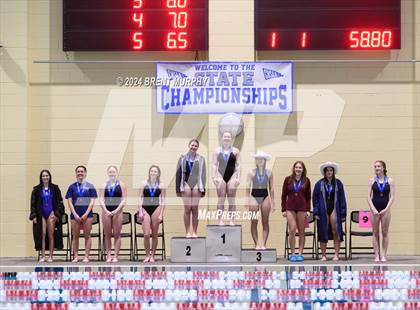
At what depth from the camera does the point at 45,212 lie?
46.7 feet

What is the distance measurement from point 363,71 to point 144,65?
3.73 metres

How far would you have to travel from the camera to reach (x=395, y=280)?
11094 mm

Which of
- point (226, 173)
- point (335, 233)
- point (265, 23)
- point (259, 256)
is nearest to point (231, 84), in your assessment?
point (265, 23)

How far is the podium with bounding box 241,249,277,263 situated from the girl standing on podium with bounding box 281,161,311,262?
440 mm

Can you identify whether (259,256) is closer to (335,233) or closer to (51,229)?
Result: (335,233)

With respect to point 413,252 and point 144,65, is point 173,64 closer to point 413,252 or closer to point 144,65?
point 144,65

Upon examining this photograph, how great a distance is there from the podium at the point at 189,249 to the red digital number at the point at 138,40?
11.2ft

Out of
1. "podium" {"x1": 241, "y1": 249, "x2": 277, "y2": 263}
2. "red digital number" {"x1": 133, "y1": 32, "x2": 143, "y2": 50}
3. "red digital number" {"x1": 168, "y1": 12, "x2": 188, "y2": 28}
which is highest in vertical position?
"red digital number" {"x1": 168, "y1": 12, "x2": 188, "y2": 28}

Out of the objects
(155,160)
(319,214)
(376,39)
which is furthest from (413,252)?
(155,160)

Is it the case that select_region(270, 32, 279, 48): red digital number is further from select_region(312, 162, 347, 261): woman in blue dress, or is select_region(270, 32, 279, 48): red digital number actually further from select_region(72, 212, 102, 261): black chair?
select_region(72, 212, 102, 261): black chair

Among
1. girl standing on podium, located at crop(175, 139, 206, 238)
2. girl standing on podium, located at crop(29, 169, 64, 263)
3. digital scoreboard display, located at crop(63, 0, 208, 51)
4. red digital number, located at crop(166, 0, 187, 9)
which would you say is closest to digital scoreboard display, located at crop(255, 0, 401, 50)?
digital scoreboard display, located at crop(63, 0, 208, 51)

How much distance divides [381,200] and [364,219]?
1.47m

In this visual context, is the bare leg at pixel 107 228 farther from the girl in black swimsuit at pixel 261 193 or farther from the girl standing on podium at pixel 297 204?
the girl standing on podium at pixel 297 204

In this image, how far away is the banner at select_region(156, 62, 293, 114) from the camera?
51.3 ft
